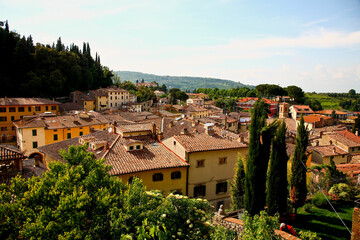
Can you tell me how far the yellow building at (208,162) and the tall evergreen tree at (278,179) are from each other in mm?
4030

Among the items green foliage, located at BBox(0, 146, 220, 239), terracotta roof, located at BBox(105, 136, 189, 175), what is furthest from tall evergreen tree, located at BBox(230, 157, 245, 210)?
green foliage, located at BBox(0, 146, 220, 239)

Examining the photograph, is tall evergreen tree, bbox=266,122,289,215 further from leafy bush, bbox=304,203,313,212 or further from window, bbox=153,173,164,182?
window, bbox=153,173,164,182

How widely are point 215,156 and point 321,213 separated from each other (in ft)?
28.3

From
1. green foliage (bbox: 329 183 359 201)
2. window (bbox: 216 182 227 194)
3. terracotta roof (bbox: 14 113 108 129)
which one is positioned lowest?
window (bbox: 216 182 227 194)

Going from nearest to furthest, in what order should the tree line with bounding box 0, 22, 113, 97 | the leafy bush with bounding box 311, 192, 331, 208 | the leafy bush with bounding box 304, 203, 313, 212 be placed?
the leafy bush with bounding box 304, 203, 313, 212 → the leafy bush with bounding box 311, 192, 331, 208 → the tree line with bounding box 0, 22, 113, 97

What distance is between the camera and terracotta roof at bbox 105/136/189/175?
57.5ft

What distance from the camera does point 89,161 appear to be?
11.6 meters

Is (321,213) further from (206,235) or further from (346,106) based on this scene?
(346,106)

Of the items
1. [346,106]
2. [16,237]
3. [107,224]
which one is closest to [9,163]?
[16,237]

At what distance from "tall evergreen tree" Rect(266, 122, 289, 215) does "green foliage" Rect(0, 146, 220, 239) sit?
8085 millimetres

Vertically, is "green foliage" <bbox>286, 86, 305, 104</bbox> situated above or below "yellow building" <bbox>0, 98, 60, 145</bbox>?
above

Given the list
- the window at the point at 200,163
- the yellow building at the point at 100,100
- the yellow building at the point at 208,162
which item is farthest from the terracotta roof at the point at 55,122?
the yellow building at the point at 100,100

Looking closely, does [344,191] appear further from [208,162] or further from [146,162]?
[146,162]

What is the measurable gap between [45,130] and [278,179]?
37.3m
